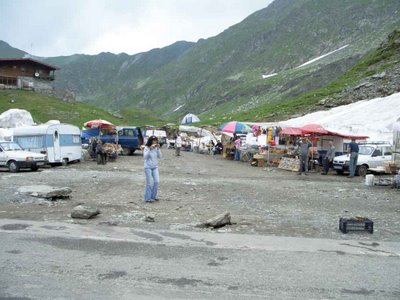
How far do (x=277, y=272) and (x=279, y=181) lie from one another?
1238cm

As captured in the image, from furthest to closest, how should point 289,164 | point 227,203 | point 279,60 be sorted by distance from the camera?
point 279,60 < point 289,164 < point 227,203

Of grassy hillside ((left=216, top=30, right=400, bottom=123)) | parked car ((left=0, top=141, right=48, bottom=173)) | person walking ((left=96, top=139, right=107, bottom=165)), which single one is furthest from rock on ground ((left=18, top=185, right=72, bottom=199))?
grassy hillside ((left=216, top=30, right=400, bottom=123))

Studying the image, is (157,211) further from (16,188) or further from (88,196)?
(16,188)

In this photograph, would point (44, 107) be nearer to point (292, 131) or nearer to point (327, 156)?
point (292, 131)

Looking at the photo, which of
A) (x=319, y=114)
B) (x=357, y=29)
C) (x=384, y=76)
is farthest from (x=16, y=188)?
(x=357, y=29)

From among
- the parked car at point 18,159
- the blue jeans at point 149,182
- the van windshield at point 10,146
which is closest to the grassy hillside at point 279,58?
the van windshield at point 10,146

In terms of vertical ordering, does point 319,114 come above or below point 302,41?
below

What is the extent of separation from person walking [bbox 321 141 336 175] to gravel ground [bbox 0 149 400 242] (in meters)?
3.37

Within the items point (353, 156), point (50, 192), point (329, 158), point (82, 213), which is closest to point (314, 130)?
point (329, 158)

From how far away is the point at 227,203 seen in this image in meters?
12.7

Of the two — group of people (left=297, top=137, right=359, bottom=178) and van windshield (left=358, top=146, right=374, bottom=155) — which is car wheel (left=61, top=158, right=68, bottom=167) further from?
van windshield (left=358, top=146, right=374, bottom=155)

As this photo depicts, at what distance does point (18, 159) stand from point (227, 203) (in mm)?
12408

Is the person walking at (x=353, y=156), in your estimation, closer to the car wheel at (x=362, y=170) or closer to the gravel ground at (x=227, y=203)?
the car wheel at (x=362, y=170)

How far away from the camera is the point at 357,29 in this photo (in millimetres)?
132500
